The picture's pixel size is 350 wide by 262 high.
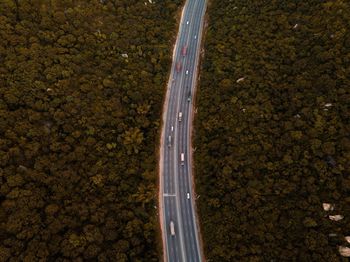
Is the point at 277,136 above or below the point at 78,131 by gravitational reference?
below

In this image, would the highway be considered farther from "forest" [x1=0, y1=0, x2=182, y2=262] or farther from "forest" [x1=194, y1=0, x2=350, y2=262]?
"forest" [x1=194, y1=0, x2=350, y2=262]

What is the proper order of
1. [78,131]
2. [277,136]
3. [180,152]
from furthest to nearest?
[180,152] < [277,136] < [78,131]

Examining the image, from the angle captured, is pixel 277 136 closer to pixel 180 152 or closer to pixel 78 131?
pixel 180 152

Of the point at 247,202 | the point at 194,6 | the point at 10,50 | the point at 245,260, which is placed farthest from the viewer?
the point at 194,6

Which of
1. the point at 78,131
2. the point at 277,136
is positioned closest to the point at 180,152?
the point at 277,136

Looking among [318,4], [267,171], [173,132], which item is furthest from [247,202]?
[318,4]

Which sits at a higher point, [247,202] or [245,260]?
[247,202]

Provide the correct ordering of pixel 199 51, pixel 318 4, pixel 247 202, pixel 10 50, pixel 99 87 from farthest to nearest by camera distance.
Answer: pixel 199 51
pixel 318 4
pixel 99 87
pixel 10 50
pixel 247 202

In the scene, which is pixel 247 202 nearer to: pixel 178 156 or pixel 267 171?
pixel 267 171
